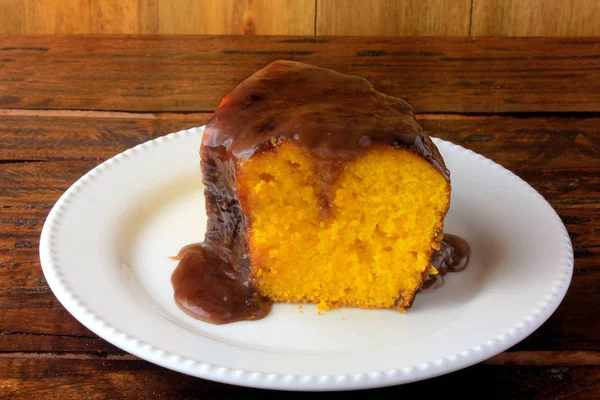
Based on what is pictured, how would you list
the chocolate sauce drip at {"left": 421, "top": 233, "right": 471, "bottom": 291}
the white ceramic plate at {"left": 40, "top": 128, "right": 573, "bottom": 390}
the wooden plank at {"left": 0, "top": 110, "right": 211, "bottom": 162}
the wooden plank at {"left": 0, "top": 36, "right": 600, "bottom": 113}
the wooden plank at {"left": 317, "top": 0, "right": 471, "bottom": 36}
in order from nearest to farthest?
the white ceramic plate at {"left": 40, "top": 128, "right": 573, "bottom": 390} → the chocolate sauce drip at {"left": 421, "top": 233, "right": 471, "bottom": 291} → the wooden plank at {"left": 0, "top": 110, "right": 211, "bottom": 162} → the wooden plank at {"left": 0, "top": 36, "right": 600, "bottom": 113} → the wooden plank at {"left": 317, "top": 0, "right": 471, "bottom": 36}

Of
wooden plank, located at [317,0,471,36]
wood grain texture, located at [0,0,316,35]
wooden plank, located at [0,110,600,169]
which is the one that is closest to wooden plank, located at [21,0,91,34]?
wood grain texture, located at [0,0,316,35]

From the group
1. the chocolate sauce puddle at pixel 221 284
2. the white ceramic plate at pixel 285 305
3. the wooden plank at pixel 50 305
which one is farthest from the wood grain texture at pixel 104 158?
the chocolate sauce puddle at pixel 221 284

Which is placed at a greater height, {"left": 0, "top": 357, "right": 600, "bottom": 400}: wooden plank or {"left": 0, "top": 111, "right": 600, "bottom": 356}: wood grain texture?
{"left": 0, "top": 111, "right": 600, "bottom": 356}: wood grain texture

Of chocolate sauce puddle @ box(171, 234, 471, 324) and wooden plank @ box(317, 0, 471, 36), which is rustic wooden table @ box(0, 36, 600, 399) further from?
wooden plank @ box(317, 0, 471, 36)

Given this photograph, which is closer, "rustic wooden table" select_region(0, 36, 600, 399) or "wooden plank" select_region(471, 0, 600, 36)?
"rustic wooden table" select_region(0, 36, 600, 399)

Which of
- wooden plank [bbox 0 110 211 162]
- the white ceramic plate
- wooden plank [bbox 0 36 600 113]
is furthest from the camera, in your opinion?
wooden plank [bbox 0 36 600 113]

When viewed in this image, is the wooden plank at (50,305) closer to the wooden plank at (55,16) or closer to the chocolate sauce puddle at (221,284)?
the chocolate sauce puddle at (221,284)

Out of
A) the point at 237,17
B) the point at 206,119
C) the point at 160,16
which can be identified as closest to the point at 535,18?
the point at 237,17

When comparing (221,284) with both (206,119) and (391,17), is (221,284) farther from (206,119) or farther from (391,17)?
(391,17)
